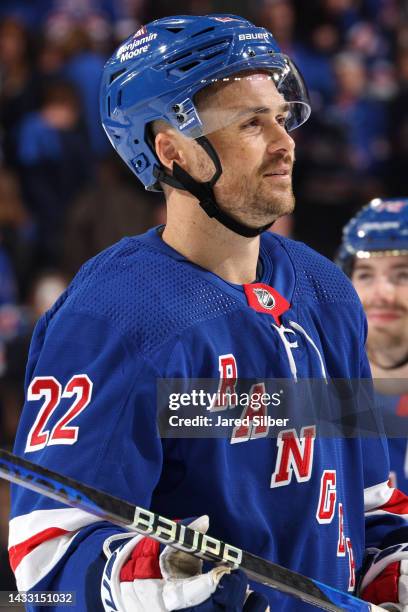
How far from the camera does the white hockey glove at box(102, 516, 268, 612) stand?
1.90 metres

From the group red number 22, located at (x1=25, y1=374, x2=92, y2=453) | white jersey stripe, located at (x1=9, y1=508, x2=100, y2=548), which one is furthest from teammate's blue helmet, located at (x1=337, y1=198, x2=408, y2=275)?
white jersey stripe, located at (x1=9, y1=508, x2=100, y2=548)

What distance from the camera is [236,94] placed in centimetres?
236

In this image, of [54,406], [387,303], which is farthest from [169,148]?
[387,303]

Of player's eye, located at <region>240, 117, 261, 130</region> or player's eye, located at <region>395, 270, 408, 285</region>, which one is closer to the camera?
player's eye, located at <region>240, 117, 261, 130</region>

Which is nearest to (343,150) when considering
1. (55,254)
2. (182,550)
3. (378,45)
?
(378,45)

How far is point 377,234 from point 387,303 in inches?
9.8

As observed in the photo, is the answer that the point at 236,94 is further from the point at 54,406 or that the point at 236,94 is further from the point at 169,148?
the point at 54,406

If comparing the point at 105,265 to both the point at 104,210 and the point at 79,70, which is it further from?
the point at 79,70

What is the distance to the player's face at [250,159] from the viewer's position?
2328 millimetres

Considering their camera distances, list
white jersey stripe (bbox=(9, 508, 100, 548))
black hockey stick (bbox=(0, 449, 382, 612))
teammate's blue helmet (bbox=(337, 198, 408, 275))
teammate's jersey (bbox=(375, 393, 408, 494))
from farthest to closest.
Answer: teammate's blue helmet (bbox=(337, 198, 408, 275)), teammate's jersey (bbox=(375, 393, 408, 494)), white jersey stripe (bbox=(9, 508, 100, 548)), black hockey stick (bbox=(0, 449, 382, 612))

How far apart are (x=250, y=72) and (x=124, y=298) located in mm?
540

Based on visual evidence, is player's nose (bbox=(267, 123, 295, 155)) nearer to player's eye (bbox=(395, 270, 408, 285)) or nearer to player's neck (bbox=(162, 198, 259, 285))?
player's neck (bbox=(162, 198, 259, 285))

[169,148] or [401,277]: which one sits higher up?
[169,148]

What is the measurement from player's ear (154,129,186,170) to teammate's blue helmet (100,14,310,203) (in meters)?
0.02
